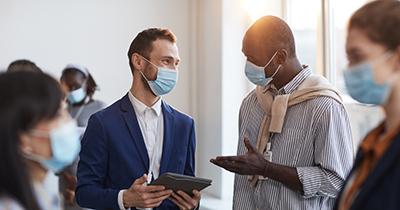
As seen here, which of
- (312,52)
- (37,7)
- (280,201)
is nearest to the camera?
(280,201)

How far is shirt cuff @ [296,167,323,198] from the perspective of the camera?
164cm

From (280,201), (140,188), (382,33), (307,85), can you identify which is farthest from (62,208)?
(382,33)

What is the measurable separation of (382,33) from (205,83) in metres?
2.85

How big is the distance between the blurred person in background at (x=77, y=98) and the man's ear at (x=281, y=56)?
6.77 ft

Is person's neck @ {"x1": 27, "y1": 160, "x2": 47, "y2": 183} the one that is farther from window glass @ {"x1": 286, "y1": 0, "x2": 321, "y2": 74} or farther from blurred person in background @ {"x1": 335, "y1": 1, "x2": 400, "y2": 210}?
window glass @ {"x1": 286, "y1": 0, "x2": 321, "y2": 74}

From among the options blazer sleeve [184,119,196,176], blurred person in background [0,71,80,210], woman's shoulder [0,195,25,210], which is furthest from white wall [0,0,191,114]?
woman's shoulder [0,195,25,210]

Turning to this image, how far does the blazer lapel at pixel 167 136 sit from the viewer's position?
1.88 meters

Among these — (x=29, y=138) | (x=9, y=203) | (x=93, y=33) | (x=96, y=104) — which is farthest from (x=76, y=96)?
(x=9, y=203)

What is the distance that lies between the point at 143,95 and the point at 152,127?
0.19 m

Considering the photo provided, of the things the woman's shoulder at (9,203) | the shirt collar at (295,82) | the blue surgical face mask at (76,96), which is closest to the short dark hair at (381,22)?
the shirt collar at (295,82)

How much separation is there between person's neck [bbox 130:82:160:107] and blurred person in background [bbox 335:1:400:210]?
118cm

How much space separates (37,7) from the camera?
3.42 metres

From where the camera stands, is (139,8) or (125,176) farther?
(139,8)

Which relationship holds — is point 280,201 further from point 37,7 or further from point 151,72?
point 37,7
